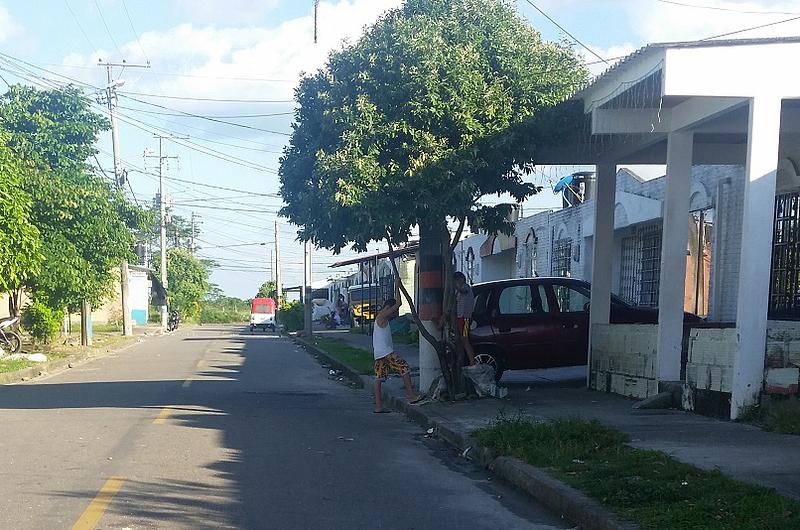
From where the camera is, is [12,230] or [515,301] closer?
[515,301]

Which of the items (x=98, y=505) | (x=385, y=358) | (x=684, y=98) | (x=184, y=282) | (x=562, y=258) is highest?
(x=684, y=98)

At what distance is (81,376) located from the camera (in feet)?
67.5

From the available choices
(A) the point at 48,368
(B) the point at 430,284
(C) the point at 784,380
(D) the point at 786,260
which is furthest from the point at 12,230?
(C) the point at 784,380

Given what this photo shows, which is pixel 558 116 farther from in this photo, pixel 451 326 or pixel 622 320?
pixel 622 320

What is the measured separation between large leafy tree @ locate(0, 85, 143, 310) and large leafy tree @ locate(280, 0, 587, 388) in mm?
13847

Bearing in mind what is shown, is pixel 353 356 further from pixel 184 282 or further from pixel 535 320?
pixel 184 282

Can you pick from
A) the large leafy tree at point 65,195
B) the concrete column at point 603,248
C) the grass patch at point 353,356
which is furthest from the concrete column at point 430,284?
the large leafy tree at point 65,195

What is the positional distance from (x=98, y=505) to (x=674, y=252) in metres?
7.84

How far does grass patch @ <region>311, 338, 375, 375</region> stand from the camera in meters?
20.2

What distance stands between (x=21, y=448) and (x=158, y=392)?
6321 mm

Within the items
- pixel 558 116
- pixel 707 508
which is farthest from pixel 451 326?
pixel 707 508

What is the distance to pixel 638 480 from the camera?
274 inches

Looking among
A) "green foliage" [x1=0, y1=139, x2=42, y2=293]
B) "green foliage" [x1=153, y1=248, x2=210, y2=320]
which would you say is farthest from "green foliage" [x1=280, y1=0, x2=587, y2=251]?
"green foliage" [x1=153, y1=248, x2=210, y2=320]

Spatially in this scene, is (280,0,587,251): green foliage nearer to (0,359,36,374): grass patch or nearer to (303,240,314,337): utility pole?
(0,359,36,374): grass patch
